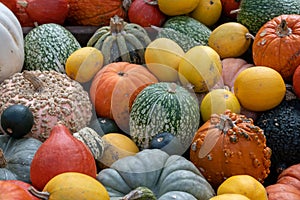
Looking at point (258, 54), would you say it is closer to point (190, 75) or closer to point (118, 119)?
point (190, 75)

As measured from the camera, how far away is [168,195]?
2.14 metres

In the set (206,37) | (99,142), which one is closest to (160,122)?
(99,142)

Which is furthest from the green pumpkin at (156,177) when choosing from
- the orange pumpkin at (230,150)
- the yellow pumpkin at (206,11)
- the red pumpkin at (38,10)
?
the red pumpkin at (38,10)

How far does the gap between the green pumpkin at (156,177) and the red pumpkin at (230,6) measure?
168 cm

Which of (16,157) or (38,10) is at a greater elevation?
(38,10)

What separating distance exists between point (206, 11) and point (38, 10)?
3.63 feet

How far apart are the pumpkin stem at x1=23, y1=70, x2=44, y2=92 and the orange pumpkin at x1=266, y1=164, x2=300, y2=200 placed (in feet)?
4.07

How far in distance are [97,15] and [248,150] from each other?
163 centimetres

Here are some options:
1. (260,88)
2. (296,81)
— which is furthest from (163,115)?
(296,81)

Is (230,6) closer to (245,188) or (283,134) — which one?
(283,134)

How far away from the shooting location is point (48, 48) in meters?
3.23

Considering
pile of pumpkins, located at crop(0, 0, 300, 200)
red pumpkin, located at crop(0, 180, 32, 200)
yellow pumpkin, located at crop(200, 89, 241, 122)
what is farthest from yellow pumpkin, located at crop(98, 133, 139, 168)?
red pumpkin, located at crop(0, 180, 32, 200)

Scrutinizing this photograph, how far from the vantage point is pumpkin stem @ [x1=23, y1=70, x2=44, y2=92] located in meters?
2.75

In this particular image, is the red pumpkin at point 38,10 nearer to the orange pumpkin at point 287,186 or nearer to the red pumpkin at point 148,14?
the red pumpkin at point 148,14
